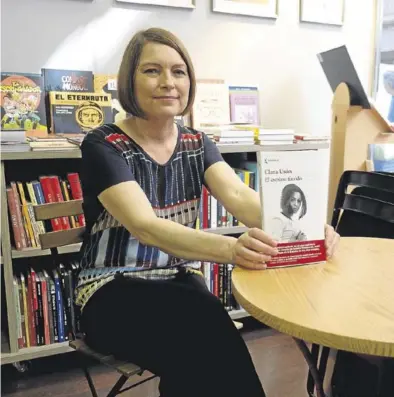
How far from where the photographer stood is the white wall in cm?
211

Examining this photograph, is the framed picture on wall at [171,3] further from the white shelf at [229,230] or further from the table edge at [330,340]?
the table edge at [330,340]

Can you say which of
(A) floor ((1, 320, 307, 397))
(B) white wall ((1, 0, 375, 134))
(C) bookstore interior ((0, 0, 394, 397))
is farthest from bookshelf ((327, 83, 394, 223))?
(A) floor ((1, 320, 307, 397))

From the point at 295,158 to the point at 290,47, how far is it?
1808 mm

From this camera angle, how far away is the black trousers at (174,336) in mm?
1079

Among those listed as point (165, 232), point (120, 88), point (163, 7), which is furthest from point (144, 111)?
point (163, 7)

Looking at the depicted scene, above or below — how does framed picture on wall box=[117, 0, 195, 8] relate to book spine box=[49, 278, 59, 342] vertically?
above

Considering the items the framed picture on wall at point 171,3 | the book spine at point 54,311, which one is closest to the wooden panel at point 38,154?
the book spine at point 54,311

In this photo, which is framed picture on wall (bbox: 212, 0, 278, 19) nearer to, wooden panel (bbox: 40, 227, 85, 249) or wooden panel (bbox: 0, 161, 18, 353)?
wooden panel (bbox: 0, 161, 18, 353)

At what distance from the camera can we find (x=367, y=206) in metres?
1.53

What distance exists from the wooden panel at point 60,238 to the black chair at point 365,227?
85cm

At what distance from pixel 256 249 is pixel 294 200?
135 millimetres

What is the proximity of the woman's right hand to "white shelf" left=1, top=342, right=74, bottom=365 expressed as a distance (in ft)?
3.90

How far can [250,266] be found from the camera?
1063 mm

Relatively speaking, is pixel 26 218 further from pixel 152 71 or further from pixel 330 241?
pixel 330 241
